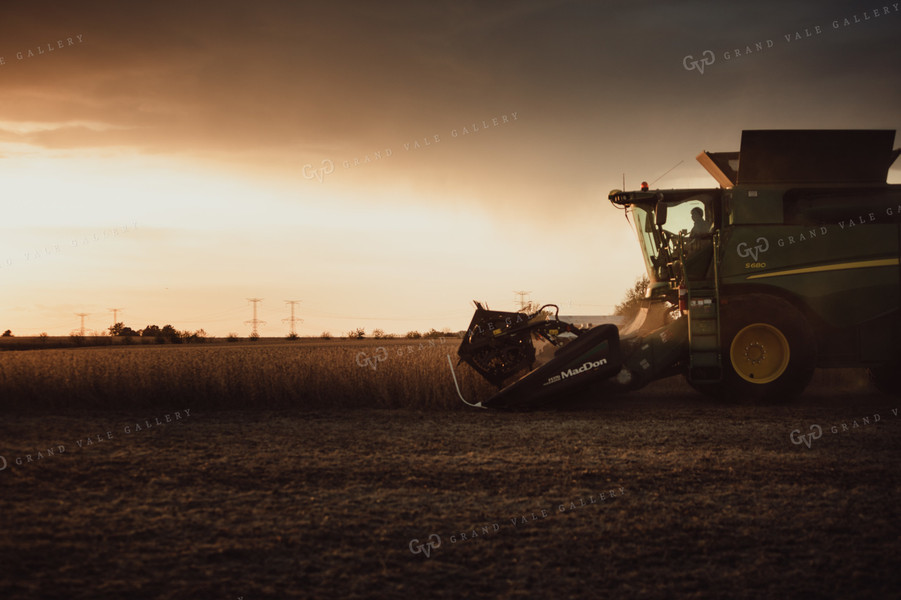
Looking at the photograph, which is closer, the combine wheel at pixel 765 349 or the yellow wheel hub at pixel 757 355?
the combine wheel at pixel 765 349

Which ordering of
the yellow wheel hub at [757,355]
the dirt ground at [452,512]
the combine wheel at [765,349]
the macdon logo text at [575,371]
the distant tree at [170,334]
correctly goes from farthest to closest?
the distant tree at [170,334] < the yellow wheel hub at [757,355] < the combine wheel at [765,349] < the macdon logo text at [575,371] < the dirt ground at [452,512]

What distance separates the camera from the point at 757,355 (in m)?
10.7

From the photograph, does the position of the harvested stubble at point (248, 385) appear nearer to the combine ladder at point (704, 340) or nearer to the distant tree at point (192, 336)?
the combine ladder at point (704, 340)

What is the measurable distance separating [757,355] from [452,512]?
7.34m

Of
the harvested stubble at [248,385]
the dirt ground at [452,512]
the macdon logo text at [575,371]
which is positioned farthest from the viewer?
the harvested stubble at [248,385]

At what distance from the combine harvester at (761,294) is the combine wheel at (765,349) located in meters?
0.02

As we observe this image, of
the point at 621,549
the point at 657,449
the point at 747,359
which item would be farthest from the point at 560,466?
the point at 747,359

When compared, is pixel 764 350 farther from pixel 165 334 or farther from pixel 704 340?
pixel 165 334

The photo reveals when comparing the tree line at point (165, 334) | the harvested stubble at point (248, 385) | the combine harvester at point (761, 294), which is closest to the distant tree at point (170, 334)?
the tree line at point (165, 334)

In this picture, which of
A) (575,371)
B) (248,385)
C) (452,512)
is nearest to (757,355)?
(575,371)

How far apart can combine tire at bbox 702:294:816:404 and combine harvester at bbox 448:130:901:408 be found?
15 mm

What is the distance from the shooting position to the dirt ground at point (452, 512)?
3752mm

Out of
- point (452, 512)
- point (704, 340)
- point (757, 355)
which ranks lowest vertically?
point (452, 512)

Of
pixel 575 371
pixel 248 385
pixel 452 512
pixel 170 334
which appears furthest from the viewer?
pixel 170 334
